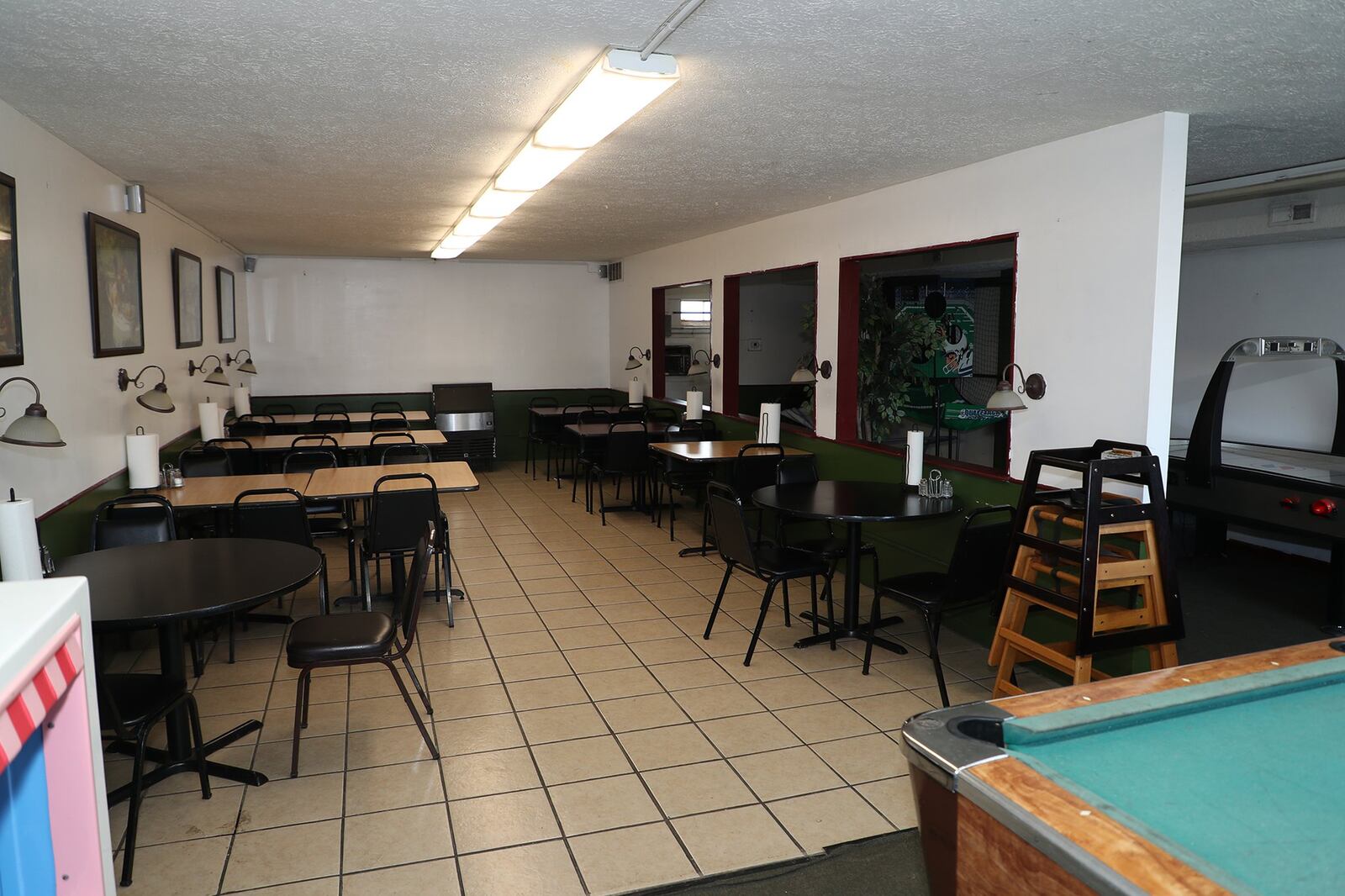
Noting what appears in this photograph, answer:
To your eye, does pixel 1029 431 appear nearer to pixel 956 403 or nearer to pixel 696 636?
pixel 696 636

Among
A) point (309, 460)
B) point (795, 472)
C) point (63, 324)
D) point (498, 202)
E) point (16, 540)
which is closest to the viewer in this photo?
point (16, 540)

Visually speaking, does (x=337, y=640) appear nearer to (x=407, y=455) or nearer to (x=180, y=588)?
(x=180, y=588)

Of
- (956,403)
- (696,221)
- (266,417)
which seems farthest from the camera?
(956,403)

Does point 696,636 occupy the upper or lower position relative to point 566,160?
lower

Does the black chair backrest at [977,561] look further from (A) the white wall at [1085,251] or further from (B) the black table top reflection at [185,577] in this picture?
(B) the black table top reflection at [185,577]

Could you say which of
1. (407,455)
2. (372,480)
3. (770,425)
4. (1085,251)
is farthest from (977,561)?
(407,455)

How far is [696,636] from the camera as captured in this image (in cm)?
462

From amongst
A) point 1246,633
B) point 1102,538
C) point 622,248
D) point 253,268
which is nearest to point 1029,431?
point 1102,538

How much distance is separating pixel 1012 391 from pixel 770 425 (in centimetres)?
239

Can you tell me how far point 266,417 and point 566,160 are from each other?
544cm

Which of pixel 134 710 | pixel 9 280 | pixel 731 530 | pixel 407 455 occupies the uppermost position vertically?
pixel 9 280

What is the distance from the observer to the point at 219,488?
481 centimetres

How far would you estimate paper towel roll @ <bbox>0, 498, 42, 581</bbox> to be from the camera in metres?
2.68

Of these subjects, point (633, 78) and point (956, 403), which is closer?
point (633, 78)
